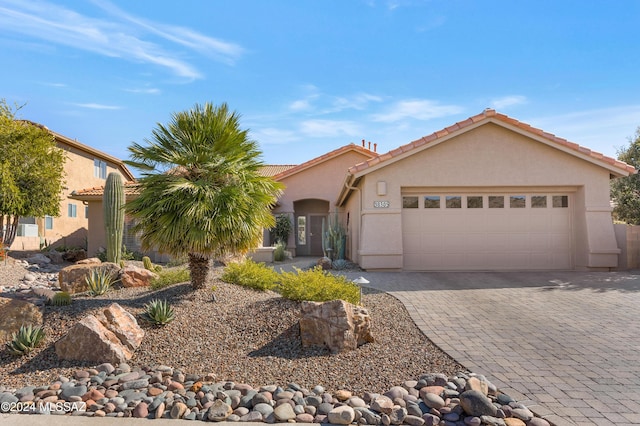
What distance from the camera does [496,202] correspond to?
506 inches

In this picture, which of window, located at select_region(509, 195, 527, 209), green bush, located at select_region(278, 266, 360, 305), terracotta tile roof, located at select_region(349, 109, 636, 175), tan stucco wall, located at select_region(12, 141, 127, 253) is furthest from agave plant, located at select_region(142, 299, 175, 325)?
tan stucco wall, located at select_region(12, 141, 127, 253)

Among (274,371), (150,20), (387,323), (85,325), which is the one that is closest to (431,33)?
(150,20)

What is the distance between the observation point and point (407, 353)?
5.39m

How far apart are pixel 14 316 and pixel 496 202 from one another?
1240 centimetres

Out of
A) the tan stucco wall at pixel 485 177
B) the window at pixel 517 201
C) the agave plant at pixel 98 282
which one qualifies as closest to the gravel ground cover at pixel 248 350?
the agave plant at pixel 98 282

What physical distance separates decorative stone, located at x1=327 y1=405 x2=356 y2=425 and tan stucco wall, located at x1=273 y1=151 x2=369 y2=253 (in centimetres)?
1787

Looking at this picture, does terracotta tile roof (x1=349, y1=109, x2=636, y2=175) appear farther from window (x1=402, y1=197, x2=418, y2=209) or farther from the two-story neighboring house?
the two-story neighboring house

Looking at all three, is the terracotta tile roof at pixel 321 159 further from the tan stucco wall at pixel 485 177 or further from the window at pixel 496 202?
the window at pixel 496 202

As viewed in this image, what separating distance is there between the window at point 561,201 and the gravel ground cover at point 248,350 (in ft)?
28.0

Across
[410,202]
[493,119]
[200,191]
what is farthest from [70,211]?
[493,119]

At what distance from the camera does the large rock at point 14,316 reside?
572cm

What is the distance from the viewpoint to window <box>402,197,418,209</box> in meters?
12.9

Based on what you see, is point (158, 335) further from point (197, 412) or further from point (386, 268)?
point (386, 268)

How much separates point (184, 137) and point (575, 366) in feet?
22.2
